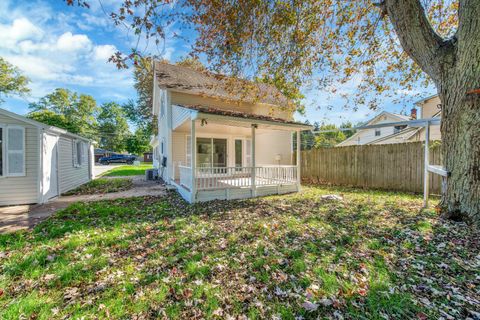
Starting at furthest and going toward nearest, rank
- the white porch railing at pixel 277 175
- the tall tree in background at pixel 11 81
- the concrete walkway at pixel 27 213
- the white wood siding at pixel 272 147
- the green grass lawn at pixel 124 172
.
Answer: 1. the tall tree in background at pixel 11 81
2. the green grass lawn at pixel 124 172
3. the white wood siding at pixel 272 147
4. the white porch railing at pixel 277 175
5. the concrete walkway at pixel 27 213

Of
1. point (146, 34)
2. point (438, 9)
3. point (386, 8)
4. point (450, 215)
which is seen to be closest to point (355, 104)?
point (438, 9)

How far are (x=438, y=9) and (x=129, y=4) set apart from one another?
29.8 feet

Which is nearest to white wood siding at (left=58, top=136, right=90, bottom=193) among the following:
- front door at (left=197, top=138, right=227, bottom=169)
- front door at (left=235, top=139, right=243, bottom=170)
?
front door at (left=197, top=138, right=227, bottom=169)

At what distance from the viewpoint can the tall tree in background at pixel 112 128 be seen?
4947 cm

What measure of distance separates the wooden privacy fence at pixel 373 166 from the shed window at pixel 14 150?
41.9 ft

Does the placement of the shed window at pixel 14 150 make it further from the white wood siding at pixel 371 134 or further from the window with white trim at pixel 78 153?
the white wood siding at pixel 371 134

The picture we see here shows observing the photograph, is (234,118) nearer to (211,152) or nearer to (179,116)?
(179,116)

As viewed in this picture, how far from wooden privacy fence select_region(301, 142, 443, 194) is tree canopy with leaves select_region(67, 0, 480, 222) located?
259 cm

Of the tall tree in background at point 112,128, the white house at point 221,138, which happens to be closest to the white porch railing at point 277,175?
the white house at point 221,138

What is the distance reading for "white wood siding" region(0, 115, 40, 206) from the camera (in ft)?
22.6

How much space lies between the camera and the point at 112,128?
165 feet

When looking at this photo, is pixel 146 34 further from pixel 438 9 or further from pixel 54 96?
pixel 54 96

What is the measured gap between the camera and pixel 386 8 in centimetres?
521

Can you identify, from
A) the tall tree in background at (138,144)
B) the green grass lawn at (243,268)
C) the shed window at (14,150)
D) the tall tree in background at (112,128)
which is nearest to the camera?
the green grass lawn at (243,268)
